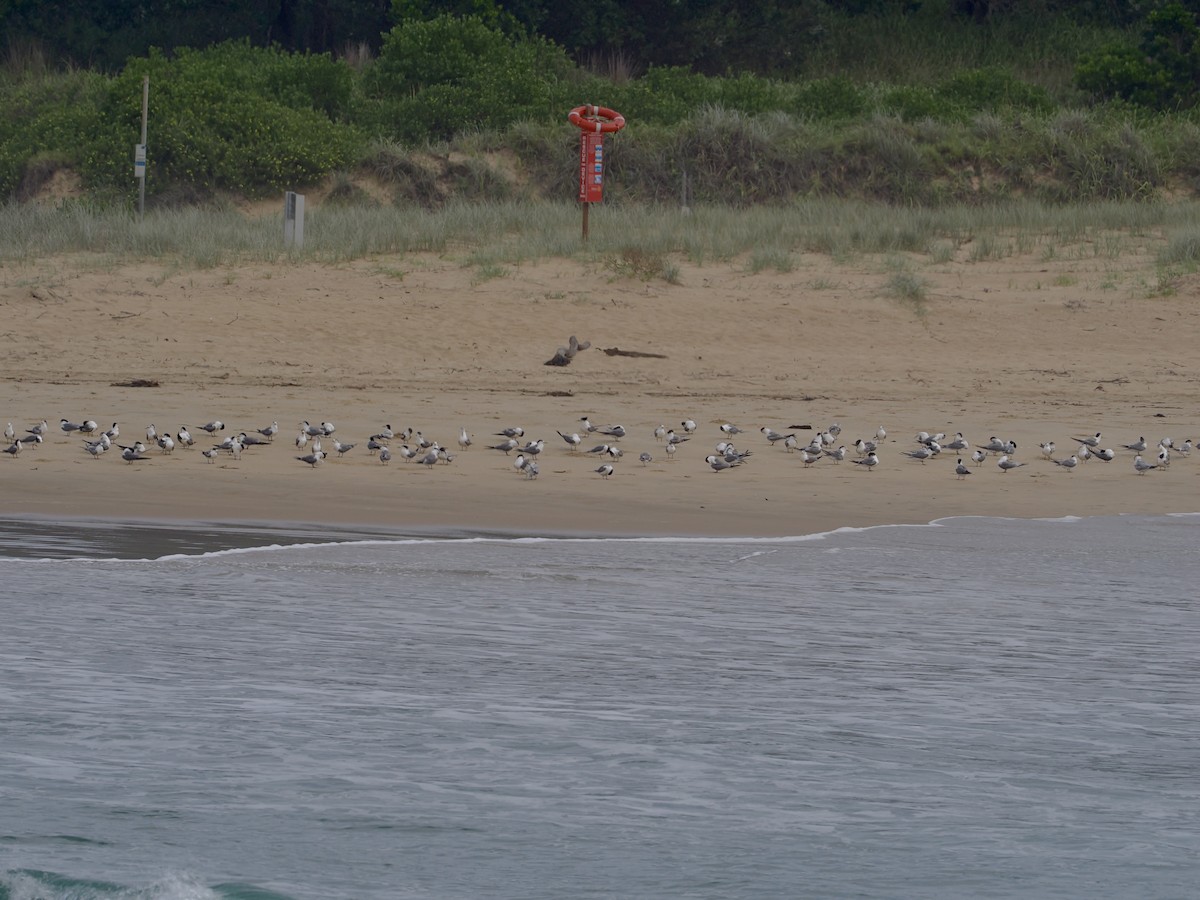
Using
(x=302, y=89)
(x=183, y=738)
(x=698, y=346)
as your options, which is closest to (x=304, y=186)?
(x=302, y=89)

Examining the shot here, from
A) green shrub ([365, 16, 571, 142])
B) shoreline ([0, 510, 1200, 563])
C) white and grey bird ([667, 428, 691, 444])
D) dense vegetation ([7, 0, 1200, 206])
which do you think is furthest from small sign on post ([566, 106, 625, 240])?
shoreline ([0, 510, 1200, 563])

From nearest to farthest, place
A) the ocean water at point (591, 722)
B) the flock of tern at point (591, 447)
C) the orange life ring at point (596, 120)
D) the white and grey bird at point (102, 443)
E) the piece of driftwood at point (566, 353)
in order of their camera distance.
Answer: the ocean water at point (591, 722) < the white and grey bird at point (102, 443) < the flock of tern at point (591, 447) < the piece of driftwood at point (566, 353) < the orange life ring at point (596, 120)

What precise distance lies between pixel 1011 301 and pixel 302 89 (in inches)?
703

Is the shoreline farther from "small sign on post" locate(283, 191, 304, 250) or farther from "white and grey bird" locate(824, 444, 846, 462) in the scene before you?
"small sign on post" locate(283, 191, 304, 250)

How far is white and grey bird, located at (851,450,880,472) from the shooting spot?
1260 cm

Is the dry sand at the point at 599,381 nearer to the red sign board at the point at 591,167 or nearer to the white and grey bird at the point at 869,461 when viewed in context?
the white and grey bird at the point at 869,461

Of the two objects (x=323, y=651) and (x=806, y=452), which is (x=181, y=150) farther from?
(x=323, y=651)

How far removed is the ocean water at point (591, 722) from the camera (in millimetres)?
5160

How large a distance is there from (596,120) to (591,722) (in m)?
18.4

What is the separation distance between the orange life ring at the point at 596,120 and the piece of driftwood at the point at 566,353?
6.38 m

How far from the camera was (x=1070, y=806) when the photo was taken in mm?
5664

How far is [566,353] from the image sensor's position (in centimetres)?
1747

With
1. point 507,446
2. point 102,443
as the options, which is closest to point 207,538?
point 102,443

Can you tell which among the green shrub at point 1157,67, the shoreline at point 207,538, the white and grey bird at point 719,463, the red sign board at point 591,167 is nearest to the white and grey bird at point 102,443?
the shoreline at point 207,538
